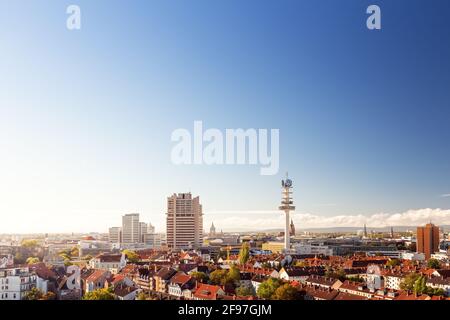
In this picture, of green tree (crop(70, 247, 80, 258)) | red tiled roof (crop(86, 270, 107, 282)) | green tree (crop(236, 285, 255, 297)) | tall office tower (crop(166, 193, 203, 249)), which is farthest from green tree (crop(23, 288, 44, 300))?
tall office tower (crop(166, 193, 203, 249))

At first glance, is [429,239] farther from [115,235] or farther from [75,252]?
[115,235]

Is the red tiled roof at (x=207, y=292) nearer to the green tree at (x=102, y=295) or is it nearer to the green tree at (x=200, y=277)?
the green tree at (x=102, y=295)

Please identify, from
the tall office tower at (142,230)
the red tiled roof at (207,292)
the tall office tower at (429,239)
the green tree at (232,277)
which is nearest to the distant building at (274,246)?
the tall office tower at (429,239)

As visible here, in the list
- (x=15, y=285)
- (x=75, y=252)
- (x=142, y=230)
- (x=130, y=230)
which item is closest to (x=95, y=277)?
(x=15, y=285)

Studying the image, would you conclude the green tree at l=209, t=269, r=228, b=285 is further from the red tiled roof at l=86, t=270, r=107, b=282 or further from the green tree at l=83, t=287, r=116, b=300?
the green tree at l=83, t=287, r=116, b=300
